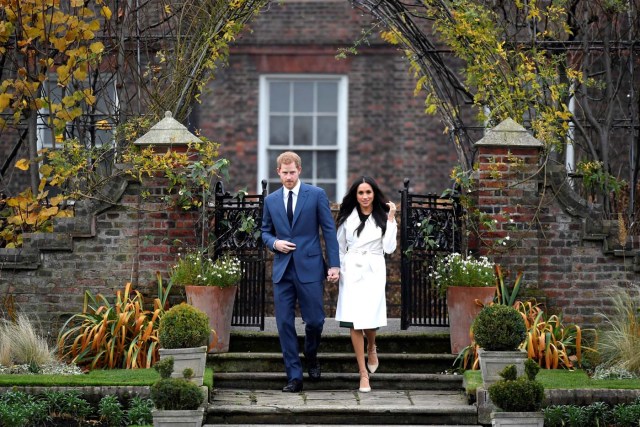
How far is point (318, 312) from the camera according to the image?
10.3m

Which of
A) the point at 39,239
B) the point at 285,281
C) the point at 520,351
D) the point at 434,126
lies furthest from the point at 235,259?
the point at 434,126

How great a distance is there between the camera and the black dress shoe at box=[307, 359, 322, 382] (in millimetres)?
10523

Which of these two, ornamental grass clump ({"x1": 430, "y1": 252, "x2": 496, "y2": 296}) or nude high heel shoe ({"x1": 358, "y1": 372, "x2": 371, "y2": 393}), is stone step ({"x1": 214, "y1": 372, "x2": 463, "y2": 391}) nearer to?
nude high heel shoe ({"x1": 358, "y1": 372, "x2": 371, "y2": 393})

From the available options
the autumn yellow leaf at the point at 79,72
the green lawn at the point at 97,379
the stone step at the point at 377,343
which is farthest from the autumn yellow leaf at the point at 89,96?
the green lawn at the point at 97,379

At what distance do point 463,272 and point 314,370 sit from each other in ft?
5.51

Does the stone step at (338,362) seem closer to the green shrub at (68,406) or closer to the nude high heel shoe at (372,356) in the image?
the nude high heel shoe at (372,356)

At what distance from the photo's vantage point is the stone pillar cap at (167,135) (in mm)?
11719

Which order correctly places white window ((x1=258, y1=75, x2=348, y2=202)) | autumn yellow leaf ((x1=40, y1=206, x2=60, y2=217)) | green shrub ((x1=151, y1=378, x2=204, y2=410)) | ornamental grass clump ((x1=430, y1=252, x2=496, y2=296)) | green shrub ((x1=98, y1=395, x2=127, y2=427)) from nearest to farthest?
green shrub ((x1=151, y1=378, x2=204, y2=410)) < green shrub ((x1=98, y1=395, x2=127, y2=427)) < ornamental grass clump ((x1=430, y1=252, x2=496, y2=296)) < autumn yellow leaf ((x1=40, y1=206, x2=60, y2=217)) < white window ((x1=258, y1=75, x2=348, y2=202))

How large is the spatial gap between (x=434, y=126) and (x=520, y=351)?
988 centimetres

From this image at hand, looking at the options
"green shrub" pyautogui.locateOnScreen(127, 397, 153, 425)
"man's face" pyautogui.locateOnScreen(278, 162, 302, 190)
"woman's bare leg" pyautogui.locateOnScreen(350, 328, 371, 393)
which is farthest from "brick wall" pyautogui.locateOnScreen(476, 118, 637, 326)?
"green shrub" pyautogui.locateOnScreen(127, 397, 153, 425)

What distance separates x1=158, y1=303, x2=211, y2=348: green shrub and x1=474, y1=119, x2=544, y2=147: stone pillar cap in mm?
3572

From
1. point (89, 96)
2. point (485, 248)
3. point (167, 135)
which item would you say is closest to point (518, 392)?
point (485, 248)

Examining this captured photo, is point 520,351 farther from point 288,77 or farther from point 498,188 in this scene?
point 288,77

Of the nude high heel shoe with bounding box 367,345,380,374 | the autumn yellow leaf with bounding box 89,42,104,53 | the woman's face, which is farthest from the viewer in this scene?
the autumn yellow leaf with bounding box 89,42,104,53
